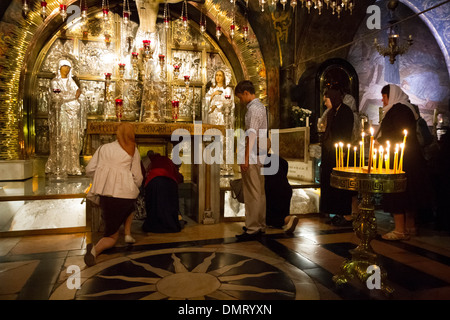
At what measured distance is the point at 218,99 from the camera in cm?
769

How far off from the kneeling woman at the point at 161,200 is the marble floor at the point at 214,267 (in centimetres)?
17

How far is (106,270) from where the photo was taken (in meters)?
2.76

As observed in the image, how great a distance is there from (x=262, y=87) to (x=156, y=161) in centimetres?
490

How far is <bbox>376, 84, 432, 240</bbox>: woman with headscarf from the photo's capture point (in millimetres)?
3736

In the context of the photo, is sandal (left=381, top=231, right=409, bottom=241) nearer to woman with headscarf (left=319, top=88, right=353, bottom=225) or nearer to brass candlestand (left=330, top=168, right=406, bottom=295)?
woman with headscarf (left=319, top=88, right=353, bottom=225)

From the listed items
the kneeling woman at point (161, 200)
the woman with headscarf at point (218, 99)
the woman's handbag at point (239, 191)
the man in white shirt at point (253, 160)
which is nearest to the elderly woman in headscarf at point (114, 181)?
the kneeling woman at point (161, 200)

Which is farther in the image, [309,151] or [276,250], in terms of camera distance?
[309,151]

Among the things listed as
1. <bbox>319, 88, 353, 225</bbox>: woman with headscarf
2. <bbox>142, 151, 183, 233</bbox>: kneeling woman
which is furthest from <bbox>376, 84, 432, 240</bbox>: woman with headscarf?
<bbox>142, 151, 183, 233</bbox>: kneeling woman

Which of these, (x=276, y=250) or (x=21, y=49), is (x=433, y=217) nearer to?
(x=276, y=250)

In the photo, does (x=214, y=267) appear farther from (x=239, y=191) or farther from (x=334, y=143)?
(x=334, y=143)

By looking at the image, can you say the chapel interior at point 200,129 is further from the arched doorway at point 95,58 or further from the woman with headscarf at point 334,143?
the woman with headscarf at point 334,143

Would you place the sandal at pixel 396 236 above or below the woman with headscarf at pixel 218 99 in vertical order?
below

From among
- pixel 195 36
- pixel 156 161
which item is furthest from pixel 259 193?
pixel 195 36

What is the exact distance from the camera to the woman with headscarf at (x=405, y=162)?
374 centimetres
